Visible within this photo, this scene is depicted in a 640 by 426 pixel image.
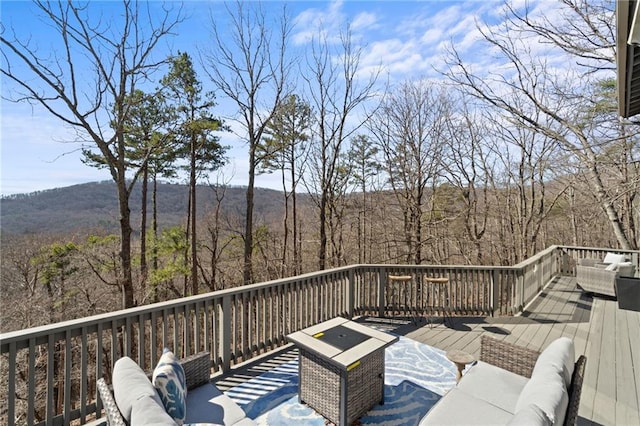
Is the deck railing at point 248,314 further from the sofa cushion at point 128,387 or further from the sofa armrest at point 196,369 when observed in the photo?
the sofa cushion at point 128,387

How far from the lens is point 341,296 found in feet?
15.8

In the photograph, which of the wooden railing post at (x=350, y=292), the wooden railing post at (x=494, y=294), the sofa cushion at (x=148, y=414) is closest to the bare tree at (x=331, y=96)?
the wooden railing post at (x=350, y=292)

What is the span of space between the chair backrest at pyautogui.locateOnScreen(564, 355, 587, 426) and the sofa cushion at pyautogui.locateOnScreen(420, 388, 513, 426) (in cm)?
35

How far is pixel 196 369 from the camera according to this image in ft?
7.78

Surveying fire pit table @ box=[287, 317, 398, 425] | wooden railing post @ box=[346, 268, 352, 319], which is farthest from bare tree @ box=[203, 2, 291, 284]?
fire pit table @ box=[287, 317, 398, 425]

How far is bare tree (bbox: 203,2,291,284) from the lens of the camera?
30.5 ft

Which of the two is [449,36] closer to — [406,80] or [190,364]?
[406,80]

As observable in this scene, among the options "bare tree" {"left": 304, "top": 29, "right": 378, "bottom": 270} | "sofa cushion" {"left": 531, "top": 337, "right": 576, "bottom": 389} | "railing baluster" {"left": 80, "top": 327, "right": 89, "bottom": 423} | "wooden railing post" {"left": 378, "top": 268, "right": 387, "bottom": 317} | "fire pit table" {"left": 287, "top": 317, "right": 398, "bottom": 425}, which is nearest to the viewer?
"sofa cushion" {"left": 531, "top": 337, "right": 576, "bottom": 389}

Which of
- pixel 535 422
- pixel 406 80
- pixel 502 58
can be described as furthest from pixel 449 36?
pixel 535 422

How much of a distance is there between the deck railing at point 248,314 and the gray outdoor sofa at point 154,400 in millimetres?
624

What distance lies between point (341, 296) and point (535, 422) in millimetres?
3502

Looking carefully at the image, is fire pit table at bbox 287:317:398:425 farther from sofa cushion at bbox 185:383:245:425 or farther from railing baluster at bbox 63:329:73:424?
railing baluster at bbox 63:329:73:424

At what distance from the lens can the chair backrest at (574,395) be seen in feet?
5.72

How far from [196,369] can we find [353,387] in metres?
1.26
